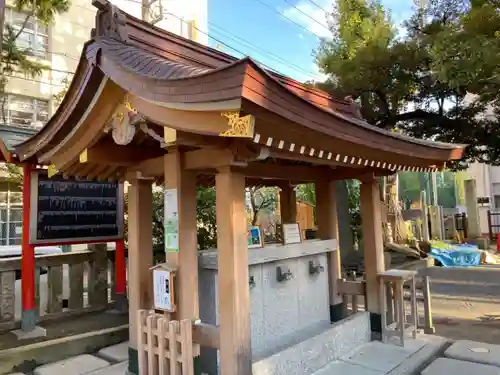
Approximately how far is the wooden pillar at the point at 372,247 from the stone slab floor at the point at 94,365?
3236 mm

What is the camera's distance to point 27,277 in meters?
5.38

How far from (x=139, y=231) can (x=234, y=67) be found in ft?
7.94

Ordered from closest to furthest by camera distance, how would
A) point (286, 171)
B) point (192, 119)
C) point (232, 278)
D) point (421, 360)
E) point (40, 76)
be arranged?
point (192, 119) → point (232, 278) → point (421, 360) → point (286, 171) → point (40, 76)

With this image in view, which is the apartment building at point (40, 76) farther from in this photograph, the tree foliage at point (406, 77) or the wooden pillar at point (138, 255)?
the wooden pillar at point (138, 255)

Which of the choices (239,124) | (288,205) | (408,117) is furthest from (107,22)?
(408,117)

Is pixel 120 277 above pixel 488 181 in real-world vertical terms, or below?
below

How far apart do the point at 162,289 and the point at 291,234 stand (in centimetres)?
198

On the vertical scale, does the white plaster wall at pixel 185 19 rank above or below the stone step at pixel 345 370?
above

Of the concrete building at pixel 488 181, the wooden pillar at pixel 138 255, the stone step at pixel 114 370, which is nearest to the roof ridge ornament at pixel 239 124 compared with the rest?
the wooden pillar at pixel 138 255

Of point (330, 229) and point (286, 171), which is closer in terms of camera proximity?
point (286, 171)

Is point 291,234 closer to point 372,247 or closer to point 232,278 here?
point 372,247

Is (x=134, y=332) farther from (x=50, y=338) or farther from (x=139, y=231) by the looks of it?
(x=50, y=338)

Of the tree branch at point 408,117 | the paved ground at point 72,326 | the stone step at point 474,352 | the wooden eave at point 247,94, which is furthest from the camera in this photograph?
the tree branch at point 408,117

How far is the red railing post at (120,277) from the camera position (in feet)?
21.1
